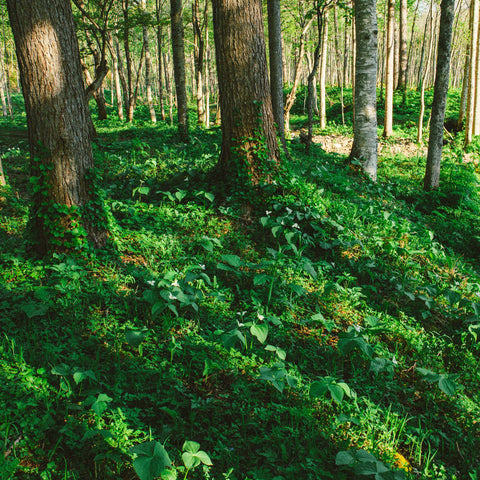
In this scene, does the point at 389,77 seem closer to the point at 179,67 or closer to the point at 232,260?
the point at 179,67

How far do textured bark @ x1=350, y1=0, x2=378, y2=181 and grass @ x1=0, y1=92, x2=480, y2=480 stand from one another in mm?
2964

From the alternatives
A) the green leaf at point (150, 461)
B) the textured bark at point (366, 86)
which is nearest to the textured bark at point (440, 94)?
the textured bark at point (366, 86)

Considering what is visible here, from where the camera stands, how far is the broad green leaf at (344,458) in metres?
2.27

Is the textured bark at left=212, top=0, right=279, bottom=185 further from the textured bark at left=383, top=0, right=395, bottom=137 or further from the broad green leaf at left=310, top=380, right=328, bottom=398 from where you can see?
the textured bark at left=383, top=0, right=395, bottom=137

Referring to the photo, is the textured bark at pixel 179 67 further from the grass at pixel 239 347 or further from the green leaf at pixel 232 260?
the green leaf at pixel 232 260

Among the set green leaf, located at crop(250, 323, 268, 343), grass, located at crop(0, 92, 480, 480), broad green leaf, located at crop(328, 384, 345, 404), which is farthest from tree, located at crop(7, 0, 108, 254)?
broad green leaf, located at crop(328, 384, 345, 404)

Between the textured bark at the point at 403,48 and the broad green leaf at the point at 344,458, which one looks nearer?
the broad green leaf at the point at 344,458

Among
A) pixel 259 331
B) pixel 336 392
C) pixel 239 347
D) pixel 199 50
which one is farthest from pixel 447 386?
pixel 199 50

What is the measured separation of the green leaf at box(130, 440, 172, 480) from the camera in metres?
1.96

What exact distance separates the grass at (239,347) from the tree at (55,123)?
16.3 inches

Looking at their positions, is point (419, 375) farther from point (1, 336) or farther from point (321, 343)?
point (1, 336)

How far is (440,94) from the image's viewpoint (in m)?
8.52

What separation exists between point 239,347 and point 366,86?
724 centimetres

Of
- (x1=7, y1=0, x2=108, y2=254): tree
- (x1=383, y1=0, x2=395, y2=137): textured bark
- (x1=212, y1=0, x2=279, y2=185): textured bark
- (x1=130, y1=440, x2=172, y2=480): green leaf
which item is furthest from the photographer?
(x1=383, y1=0, x2=395, y2=137): textured bark
